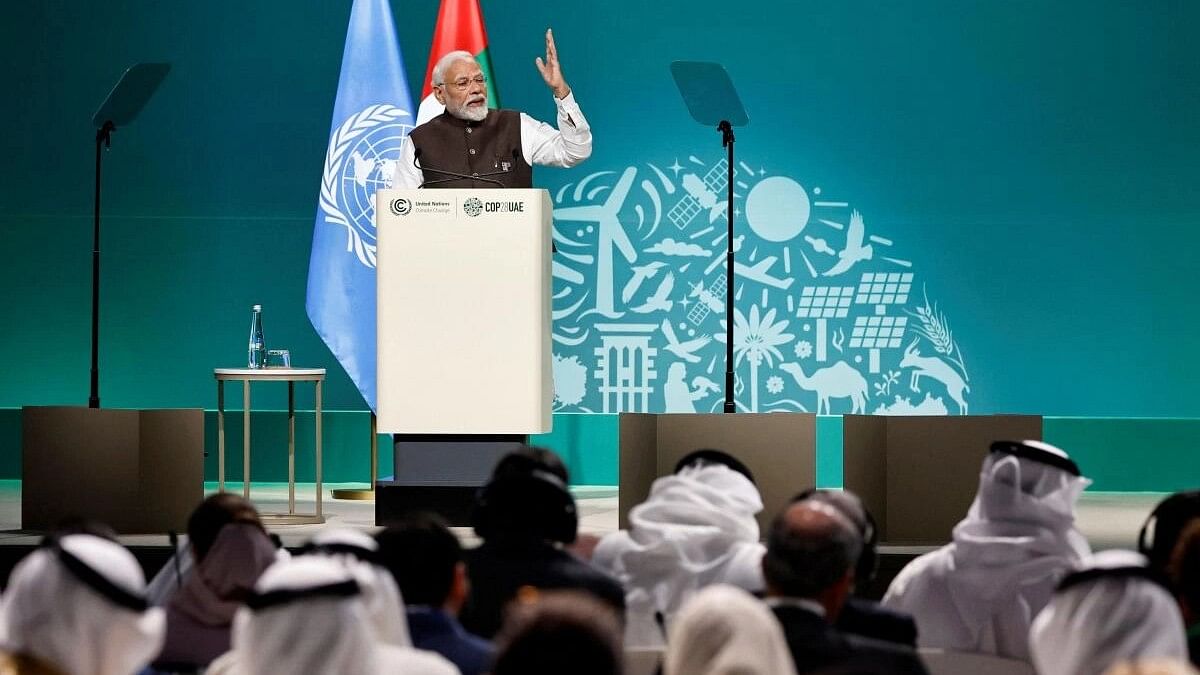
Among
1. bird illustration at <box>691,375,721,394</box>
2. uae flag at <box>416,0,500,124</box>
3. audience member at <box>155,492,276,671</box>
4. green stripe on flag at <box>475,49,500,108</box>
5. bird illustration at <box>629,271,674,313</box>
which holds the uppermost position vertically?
uae flag at <box>416,0,500,124</box>

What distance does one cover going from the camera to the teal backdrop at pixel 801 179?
27.2 ft

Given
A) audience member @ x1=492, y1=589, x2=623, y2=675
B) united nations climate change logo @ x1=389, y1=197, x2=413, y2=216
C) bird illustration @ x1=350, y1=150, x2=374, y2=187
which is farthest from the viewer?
bird illustration @ x1=350, y1=150, x2=374, y2=187

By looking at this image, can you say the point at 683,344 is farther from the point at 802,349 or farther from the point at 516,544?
the point at 516,544

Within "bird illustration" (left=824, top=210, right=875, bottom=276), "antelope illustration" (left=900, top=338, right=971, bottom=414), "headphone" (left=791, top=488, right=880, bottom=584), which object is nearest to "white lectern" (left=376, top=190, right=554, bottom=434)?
"headphone" (left=791, top=488, right=880, bottom=584)

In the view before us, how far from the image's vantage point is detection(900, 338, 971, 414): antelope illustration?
830 cm

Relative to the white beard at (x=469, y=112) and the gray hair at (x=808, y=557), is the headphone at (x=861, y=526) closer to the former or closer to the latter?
the gray hair at (x=808, y=557)

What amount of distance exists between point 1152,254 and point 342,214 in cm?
412

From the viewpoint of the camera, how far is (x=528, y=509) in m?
3.18

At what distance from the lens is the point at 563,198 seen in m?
8.34

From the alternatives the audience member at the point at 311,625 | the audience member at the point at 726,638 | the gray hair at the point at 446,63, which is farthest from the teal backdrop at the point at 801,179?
the audience member at the point at 726,638

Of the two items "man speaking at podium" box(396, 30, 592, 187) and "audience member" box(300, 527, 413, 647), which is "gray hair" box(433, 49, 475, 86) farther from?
"audience member" box(300, 527, 413, 647)

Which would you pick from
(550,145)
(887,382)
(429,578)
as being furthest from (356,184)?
(429,578)

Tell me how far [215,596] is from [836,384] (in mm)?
5562

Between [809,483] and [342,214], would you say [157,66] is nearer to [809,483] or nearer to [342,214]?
[342,214]
